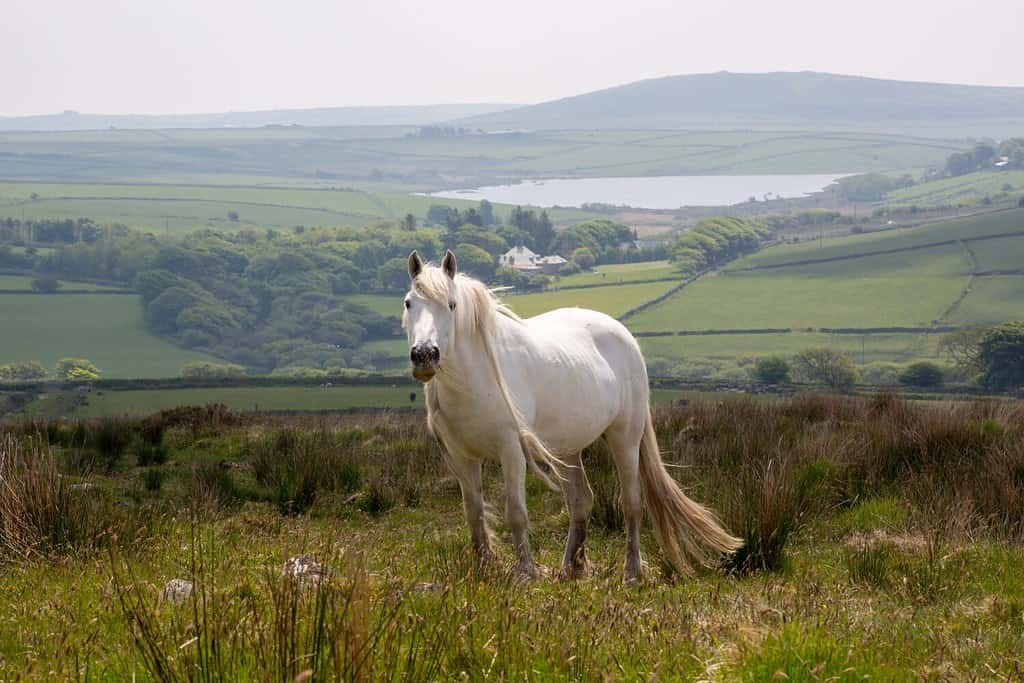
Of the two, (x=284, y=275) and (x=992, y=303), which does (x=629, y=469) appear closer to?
(x=992, y=303)

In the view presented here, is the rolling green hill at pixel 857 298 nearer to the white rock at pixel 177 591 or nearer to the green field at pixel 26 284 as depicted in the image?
the green field at pixel 26 284

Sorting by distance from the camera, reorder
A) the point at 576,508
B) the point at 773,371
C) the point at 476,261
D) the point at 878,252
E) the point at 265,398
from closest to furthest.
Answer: the point at 576,508 < the point at 265,398 < the point at 773,371 < the point at 476,261 < the point at 878,252

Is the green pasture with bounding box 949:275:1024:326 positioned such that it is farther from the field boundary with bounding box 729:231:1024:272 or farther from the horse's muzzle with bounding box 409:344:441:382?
the horse's muzzle with bounding box 409:344:441:382

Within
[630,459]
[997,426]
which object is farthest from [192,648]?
[997,426]

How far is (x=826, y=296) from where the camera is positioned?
101 m

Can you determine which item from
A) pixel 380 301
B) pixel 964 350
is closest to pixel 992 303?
pixel 964 350

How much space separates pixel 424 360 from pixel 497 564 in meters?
1.03

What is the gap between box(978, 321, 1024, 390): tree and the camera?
52094 millimetres

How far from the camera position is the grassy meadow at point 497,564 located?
337cm

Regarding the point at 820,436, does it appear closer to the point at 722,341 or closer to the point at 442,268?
the point at 442,268

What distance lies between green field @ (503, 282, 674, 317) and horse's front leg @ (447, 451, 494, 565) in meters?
76.0

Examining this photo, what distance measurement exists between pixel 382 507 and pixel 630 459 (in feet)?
8.70

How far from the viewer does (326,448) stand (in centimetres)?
1054

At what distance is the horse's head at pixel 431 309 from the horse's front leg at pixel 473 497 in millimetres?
835
